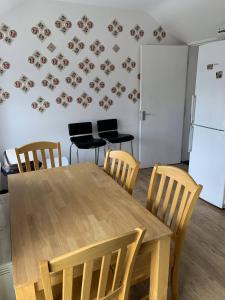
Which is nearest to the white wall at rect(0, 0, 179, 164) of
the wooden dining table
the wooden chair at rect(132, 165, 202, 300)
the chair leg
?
the wooden dining table

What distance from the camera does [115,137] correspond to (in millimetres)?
3824

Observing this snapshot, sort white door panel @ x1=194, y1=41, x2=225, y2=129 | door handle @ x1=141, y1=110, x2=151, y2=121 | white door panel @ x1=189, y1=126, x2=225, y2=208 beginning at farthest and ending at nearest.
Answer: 1. door handle @ x1=141, y1=110, x2=151, y2=121
2. white door panel @ x1=189, y1=126, x2=225, y2=208
3. white door panel @ x1=194, y1=41, x2=225, y2=129

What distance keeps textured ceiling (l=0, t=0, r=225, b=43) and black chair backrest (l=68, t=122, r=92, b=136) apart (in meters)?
1.66

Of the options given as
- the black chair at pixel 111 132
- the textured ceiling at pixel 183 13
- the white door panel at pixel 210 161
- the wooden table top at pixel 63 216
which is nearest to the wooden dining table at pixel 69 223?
the wooden table top at pixel 63 216

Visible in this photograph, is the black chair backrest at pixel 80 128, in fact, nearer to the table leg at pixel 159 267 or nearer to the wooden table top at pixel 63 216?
the wooden table top at pixel 63 216

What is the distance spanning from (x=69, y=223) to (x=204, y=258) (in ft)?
4.65

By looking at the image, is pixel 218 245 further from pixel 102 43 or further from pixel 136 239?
pixel 102 43

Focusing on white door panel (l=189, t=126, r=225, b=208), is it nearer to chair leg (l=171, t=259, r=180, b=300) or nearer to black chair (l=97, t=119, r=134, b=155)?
black chair (l=97, t=119, r=134, b=155)

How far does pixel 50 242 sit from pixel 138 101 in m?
3.29

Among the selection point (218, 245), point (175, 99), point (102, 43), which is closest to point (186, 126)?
point (175, 99)

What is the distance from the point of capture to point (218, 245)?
2287 mm

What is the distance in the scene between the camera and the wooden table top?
111 centimetres

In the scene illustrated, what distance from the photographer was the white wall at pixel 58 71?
127 inches

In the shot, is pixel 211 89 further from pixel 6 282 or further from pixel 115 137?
pixel 6 282
